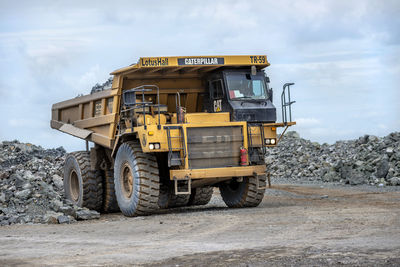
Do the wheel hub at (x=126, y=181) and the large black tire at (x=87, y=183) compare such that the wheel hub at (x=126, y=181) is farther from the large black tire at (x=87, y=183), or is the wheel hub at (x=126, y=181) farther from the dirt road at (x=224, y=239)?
the large black tire at (x=87, y=183)

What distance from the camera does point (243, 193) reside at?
15438mm

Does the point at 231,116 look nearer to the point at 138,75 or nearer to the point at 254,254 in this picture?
the point at 138,75

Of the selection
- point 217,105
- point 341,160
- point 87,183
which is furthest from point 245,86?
point 341,160

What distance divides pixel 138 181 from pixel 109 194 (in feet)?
12.1

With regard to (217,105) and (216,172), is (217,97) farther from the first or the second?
(216,172)

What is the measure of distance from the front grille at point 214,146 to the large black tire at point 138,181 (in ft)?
2.90

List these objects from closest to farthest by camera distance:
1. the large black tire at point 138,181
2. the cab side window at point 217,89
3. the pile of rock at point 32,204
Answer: the large black tire at point 138,181 → the pile of rock at point 32,204 → the cab side window at point 217,89

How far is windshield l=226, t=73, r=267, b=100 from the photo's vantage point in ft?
50.1

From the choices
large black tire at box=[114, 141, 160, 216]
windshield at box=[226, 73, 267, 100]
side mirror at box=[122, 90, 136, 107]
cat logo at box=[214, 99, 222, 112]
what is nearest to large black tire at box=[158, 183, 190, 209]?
large black tire at box=[114, 141, 160, 216]

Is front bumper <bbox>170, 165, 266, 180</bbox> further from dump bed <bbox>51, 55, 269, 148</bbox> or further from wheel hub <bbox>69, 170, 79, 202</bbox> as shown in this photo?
wheel hub <bbox>69, 170, 79, 202</bbox>

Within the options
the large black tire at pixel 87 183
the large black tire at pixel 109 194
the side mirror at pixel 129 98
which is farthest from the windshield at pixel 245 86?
the large black tire at pixel 87 183

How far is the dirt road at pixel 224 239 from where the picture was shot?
8258 millimetres

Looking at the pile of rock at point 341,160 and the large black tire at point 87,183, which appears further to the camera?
the pile of rock at point 341,160

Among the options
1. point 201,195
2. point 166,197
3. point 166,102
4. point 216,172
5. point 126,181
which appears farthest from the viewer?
point 201,195
